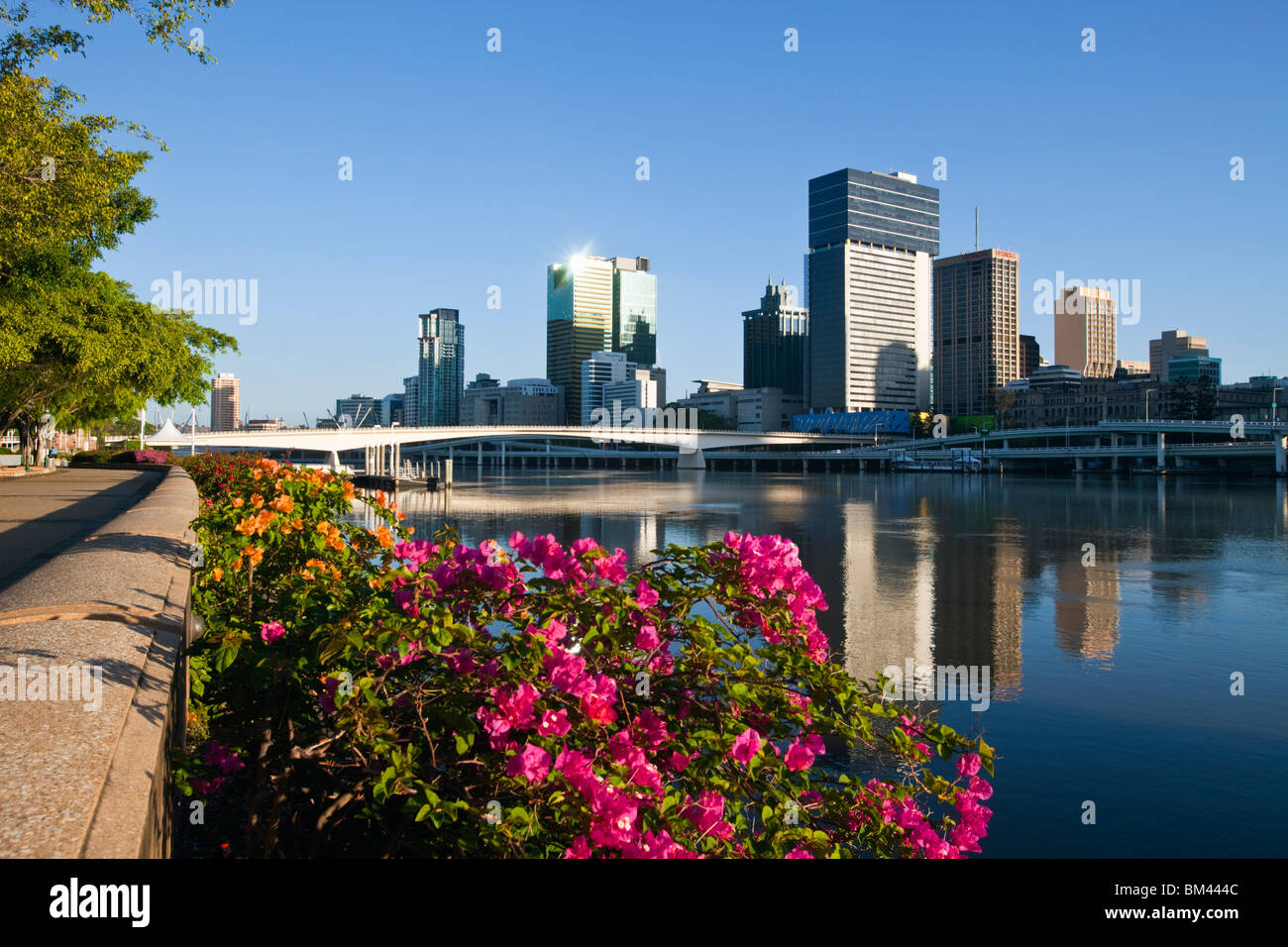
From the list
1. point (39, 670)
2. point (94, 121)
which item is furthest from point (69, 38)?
point (39, 670)

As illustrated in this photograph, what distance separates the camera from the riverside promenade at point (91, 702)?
97.3 inches

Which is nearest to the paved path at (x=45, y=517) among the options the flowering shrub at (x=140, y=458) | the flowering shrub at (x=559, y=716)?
the flowering shrub at (x=559, y=716)

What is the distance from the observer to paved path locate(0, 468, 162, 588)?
991 cm

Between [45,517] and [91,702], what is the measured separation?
1475 centimetres

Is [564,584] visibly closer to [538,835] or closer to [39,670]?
[538,835]

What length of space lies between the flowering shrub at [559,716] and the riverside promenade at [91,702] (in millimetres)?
400

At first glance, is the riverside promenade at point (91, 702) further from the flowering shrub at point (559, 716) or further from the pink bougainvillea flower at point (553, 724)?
the pink bougainvillea flower at point (553, 724)

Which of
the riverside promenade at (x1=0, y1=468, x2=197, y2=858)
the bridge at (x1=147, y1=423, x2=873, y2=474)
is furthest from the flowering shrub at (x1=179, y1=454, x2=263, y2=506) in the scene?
the bridge at (x1=147, y1=423, x2=873, y2=474)

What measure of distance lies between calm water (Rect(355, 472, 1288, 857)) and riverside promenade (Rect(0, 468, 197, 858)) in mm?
7070

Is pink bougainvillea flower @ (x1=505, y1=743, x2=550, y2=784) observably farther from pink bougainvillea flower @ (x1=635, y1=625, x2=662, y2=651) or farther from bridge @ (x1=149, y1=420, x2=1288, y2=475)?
bridge @ (x1=149, y1=420, x2=1288, y2=475)

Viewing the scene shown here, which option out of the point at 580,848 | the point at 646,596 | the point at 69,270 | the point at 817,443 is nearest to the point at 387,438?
the point at 69,270

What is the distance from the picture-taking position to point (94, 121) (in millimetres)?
19719

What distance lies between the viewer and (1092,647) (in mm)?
15758

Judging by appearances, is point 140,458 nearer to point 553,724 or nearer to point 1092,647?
point 1092,647
